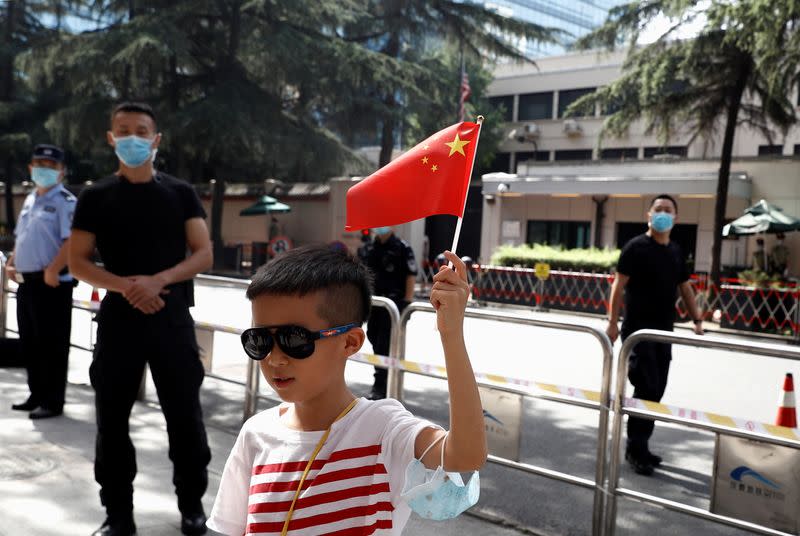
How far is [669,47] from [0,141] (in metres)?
26.4

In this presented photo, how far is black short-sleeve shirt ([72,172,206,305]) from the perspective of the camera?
3.79m

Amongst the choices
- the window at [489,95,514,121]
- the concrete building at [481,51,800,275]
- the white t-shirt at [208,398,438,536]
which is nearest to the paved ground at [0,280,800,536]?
the white t-shirt at [208,398,438,536]

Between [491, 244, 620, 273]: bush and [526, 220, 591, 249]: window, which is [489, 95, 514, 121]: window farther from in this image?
[491, 244, 620, 273]: bush

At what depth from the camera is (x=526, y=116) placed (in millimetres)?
43969

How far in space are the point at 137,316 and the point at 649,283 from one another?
11.9 ft

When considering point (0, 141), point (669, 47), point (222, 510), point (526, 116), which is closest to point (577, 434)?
point (222, 510)

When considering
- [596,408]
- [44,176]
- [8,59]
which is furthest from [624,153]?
[596,408]

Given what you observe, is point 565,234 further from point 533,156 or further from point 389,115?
point 533,156

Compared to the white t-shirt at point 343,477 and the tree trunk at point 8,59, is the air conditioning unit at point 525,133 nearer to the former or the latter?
the tree trunk at point 8,59

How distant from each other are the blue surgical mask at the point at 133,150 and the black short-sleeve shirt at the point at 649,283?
3.46 m

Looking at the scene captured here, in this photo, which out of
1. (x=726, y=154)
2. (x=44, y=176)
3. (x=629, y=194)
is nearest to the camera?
(x=44, y=176)

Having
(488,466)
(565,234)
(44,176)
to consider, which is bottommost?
(488,466)

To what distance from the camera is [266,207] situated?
96.9 ft

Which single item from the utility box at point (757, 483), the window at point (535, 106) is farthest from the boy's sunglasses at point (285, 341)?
the window at point (535, 106)
